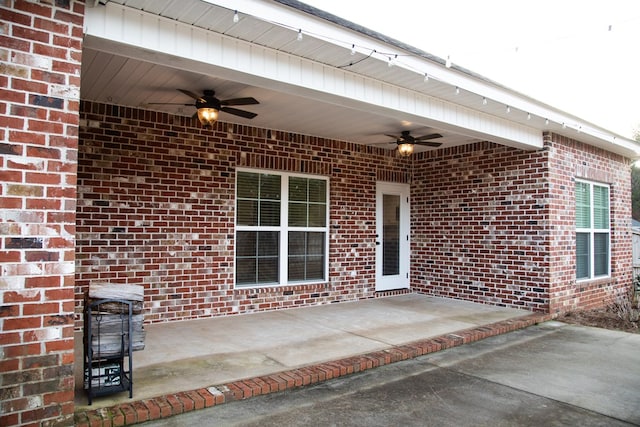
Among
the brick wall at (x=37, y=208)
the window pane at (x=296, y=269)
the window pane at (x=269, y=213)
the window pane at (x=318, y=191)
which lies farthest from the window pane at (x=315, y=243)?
the brick wall at (x=37, y=208)

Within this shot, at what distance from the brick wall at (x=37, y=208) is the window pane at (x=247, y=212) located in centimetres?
353

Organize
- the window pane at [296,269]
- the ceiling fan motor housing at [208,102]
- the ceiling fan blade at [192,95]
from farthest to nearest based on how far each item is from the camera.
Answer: the window pane at [296,269] → the ceiling fan motor housing at [208,102] → the ceiling fan blade at [192,95]

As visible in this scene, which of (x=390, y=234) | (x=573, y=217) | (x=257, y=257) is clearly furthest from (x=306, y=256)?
(x=573, y=217)

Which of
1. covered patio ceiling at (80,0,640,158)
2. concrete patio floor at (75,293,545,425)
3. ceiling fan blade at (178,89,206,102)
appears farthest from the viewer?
ceiling fan blade at (178,89,206,102)

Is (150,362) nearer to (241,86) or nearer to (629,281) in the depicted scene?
(241,86)

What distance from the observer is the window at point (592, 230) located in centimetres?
732

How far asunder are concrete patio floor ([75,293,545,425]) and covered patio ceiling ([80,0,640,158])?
2451mm

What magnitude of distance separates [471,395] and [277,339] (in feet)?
6.84

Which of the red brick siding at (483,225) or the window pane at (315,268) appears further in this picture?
the window pane at (315,268)

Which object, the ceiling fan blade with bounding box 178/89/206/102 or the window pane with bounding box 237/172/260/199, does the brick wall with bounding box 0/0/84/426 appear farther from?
the window pane with bounding box 237/172/260/199

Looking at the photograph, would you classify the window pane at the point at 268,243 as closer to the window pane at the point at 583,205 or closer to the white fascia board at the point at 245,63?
the white fascia board at the point at 245,63

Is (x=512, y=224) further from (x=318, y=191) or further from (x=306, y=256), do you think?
(x=306, y=256)

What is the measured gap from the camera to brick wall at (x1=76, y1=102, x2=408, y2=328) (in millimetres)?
5176

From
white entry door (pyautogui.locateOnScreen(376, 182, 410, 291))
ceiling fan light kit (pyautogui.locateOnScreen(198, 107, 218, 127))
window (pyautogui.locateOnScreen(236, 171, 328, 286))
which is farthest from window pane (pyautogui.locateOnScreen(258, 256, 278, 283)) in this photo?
ceiling fan light kit (pyautogui.locateOnScreen(198, 107, 218, 127))
